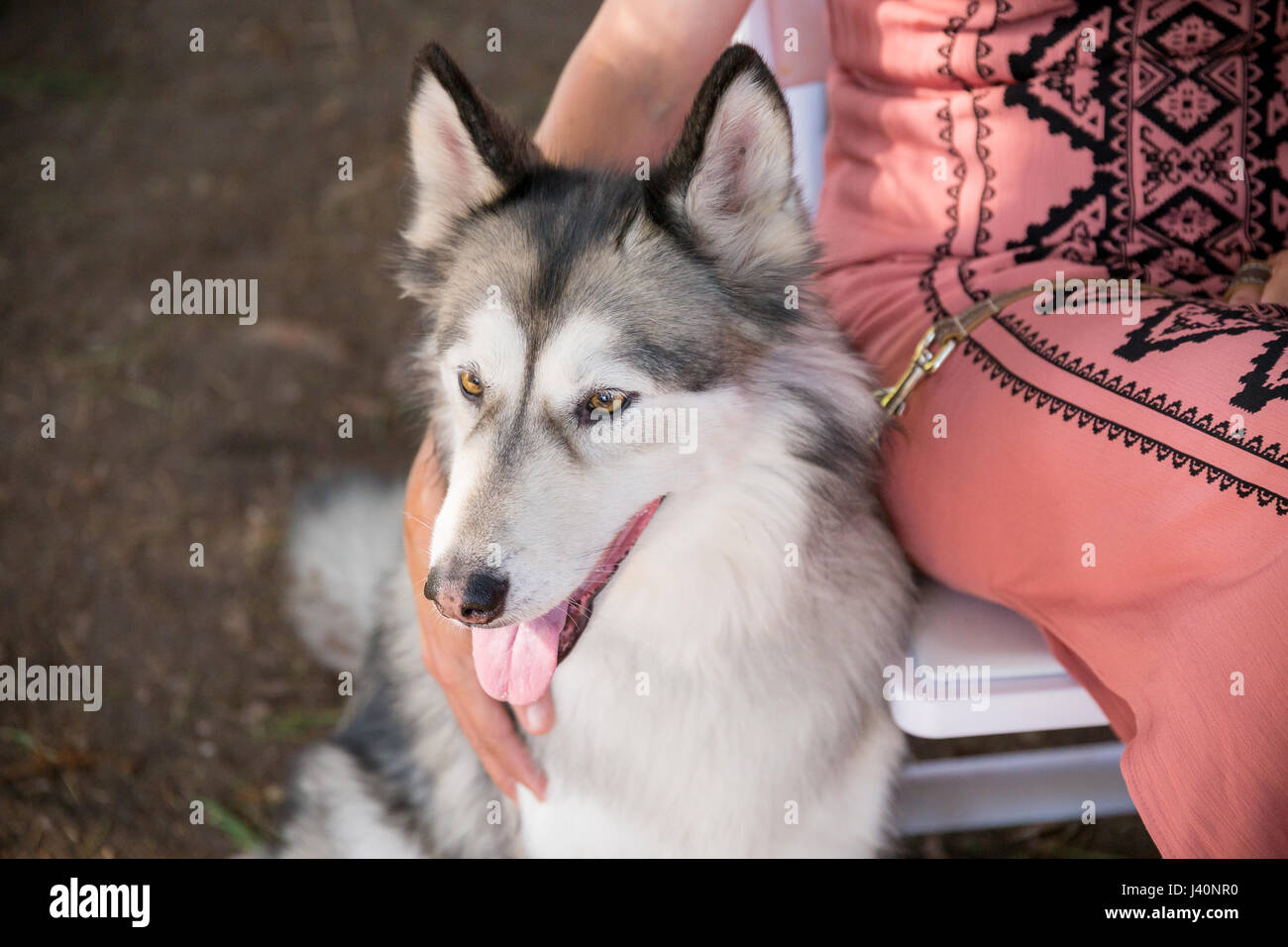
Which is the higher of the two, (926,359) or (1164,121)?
(1164,121)

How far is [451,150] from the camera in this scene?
5.41 ft

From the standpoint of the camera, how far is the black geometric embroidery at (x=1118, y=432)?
124 cm

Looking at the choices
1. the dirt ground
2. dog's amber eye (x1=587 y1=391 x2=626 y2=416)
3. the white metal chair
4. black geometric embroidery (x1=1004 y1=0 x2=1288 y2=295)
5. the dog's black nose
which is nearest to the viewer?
the dog's black nose

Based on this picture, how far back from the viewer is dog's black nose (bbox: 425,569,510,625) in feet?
4.44

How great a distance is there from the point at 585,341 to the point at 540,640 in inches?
18.6

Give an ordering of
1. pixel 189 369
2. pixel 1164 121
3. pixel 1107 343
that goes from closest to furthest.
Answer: pixel 1107 343 → pixel 1164 121 → pixel 189 369

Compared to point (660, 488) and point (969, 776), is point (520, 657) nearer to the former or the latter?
point (660, 488)

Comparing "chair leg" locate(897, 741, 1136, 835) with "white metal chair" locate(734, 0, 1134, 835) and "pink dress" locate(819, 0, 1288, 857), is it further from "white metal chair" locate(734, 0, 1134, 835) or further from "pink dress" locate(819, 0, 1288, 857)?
"pink dress" locate(819, 0, 1288, 857)

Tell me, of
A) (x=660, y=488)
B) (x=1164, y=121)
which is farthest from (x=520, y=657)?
(x=1164, y=121)

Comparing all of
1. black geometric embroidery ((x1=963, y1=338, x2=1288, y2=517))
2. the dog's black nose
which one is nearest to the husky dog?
the dog's black nose

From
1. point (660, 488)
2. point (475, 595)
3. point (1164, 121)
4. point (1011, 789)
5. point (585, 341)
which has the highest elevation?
point (1164, 121)

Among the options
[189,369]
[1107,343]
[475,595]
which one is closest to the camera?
[475,595]

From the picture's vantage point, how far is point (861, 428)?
5.42ft

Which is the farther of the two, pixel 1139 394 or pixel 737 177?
pixel 737 177
